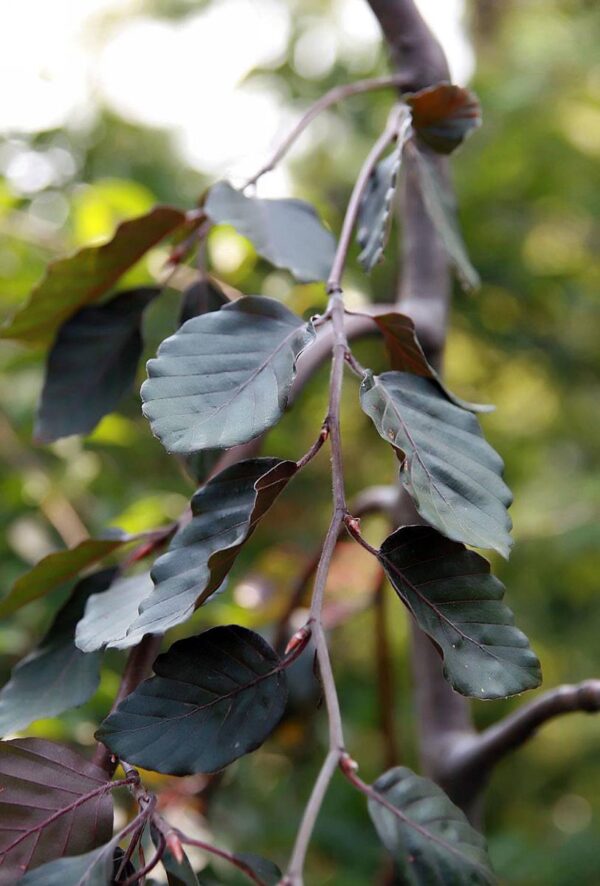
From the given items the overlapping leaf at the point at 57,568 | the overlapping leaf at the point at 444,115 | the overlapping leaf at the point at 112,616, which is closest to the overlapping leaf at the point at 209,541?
the overlapping leaf at the point at 112,616

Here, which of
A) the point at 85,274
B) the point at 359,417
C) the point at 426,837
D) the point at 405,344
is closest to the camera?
the point at 426,837

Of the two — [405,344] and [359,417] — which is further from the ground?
[405,344]

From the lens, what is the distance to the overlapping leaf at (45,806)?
306mm

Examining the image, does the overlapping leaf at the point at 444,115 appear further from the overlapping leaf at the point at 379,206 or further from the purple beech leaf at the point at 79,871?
the purple beech leaf at the point at 79,871

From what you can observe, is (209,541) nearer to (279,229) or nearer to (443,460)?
(443,460)

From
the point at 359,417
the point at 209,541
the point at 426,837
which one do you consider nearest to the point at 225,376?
the point at 209,541

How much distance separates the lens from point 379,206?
1.46ft

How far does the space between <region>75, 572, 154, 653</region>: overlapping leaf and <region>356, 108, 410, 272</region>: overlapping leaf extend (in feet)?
0.56

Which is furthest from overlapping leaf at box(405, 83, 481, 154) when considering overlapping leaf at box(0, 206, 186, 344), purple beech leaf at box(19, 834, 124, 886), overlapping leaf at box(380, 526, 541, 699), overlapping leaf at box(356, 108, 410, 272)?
purple beech leaf at box(19, 834, 124, 886)

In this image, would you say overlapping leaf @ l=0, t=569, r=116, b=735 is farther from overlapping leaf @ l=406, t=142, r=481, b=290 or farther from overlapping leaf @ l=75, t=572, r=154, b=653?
overlapping leaf @ l=406, t=142, r=481, b=290

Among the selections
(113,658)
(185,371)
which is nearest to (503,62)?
(113,658)

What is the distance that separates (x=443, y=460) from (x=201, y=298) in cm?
24

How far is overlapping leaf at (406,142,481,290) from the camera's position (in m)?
0.46

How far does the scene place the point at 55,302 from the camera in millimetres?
517
